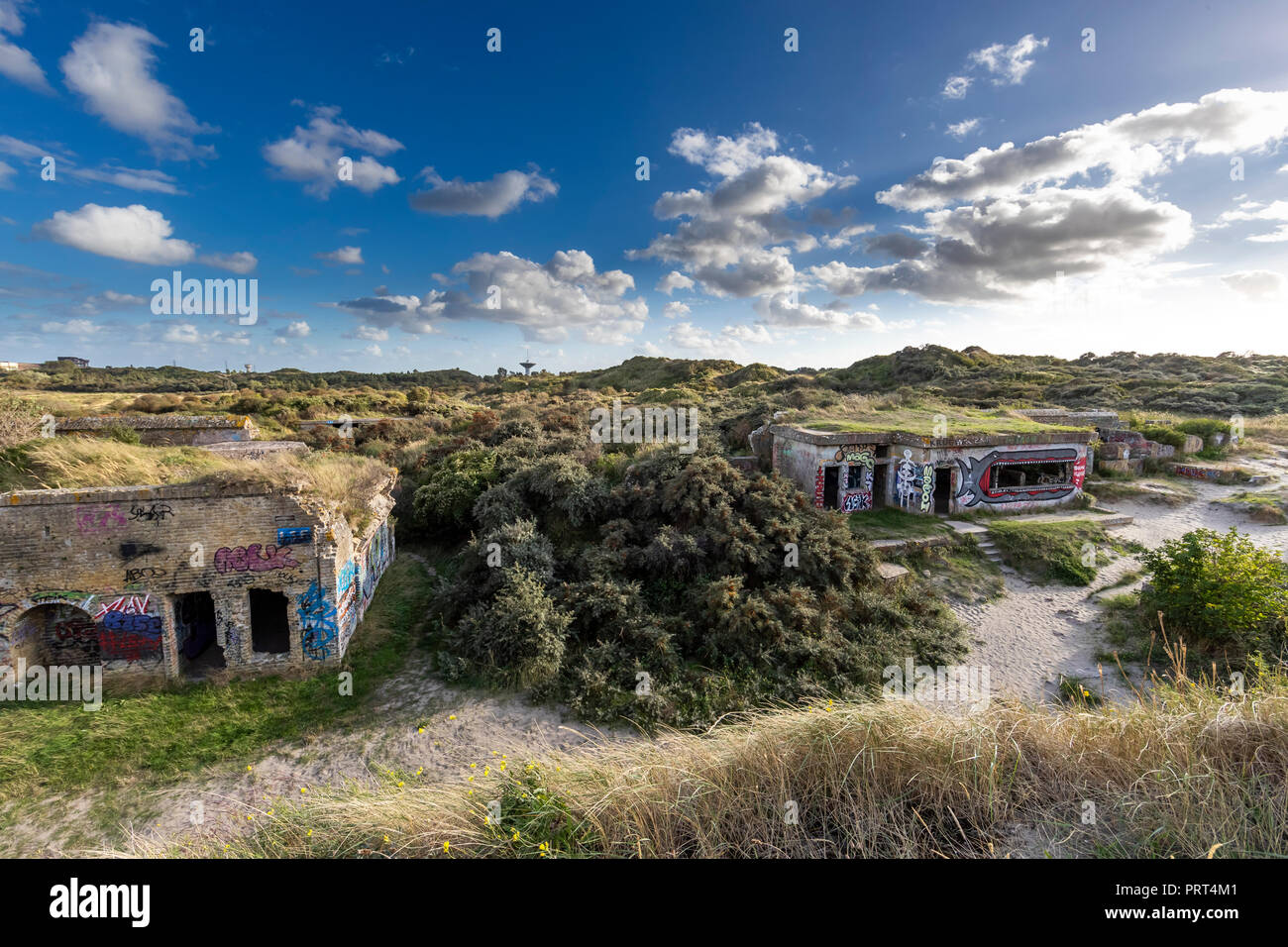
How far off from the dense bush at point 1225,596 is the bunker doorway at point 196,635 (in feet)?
60.9

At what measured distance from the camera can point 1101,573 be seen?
46.2 feet

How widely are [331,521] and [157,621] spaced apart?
124 inches

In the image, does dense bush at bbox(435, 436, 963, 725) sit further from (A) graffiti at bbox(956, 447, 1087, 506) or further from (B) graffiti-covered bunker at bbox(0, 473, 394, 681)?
(A) graffiti at bbox(956, 447, 1087, 506)

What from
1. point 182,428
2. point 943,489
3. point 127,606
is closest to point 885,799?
point 127,606

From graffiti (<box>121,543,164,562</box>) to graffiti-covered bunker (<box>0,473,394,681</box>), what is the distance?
0.07 ft

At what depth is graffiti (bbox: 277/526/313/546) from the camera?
907cm

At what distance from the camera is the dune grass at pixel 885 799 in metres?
2.94

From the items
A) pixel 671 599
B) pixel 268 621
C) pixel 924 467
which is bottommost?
pixel 268 621

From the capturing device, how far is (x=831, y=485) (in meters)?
17.1

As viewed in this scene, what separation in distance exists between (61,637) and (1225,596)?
70.9 feet

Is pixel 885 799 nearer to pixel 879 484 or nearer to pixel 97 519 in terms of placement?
pixel 97 519

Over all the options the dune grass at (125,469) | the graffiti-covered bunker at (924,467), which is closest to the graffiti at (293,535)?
the dune grass at (125,469)
